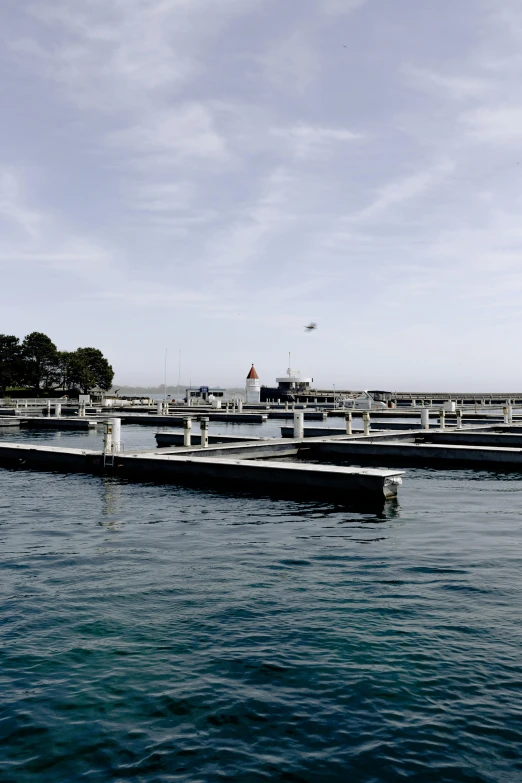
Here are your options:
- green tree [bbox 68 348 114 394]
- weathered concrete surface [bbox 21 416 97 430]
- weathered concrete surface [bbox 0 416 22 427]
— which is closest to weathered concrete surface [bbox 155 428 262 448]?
weathered concrete surface [bbox 21 416 97 430]

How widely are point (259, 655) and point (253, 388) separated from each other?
95295mm

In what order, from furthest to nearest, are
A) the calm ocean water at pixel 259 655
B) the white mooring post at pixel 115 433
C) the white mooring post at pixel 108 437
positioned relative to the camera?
the white mooring post at pixel 115 433, the white mooring post at pixel 108 437, the calm ocean water at pixel 259 655

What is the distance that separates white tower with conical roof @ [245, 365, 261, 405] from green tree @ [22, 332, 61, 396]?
3582 cm

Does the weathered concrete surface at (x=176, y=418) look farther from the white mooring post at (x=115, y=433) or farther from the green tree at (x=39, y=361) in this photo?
the green tree at (x=39, y=361)

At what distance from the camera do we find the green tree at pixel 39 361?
4466 inches

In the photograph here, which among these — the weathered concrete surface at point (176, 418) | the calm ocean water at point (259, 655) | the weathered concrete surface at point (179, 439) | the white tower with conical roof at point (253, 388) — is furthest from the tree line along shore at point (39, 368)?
the calm ocean water at point (259, 655)

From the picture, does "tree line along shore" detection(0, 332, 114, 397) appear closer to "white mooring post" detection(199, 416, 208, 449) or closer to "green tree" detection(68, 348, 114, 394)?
"green tree" detection(68, 348, 114, 394)

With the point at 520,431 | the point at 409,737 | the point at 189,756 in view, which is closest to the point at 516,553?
the point at 409,737

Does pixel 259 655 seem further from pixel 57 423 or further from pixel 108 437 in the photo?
pixel 57 423

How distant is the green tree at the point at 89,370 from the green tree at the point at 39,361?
319 centimetres

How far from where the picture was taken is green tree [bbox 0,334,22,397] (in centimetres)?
11094

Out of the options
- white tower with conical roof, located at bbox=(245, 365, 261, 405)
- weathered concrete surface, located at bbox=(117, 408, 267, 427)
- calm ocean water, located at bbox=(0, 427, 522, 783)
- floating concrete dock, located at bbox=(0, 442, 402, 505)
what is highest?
white tower with conical roof, located at bbox=(245, 365, 261, 405)

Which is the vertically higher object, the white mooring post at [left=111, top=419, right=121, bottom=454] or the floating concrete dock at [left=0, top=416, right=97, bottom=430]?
the white mooring post at [left=111, top=419, right=121, bottom=454]

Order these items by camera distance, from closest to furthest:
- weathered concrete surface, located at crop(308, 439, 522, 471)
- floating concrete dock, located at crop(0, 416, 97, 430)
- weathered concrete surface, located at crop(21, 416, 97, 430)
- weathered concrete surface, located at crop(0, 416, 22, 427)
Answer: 1. weathered concrete surface, located at crop(308, 439, 522, 471)
2. weathered concrete surface, located at crop(21, 416, 97, 430)
3. floating concrete dock, located at crop(0, 416, 97, 430)
4. weathered concrete surface, located at crop(0, 416, 22, 427)
